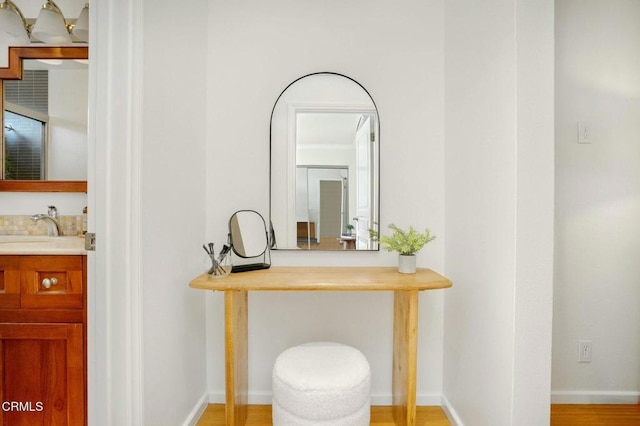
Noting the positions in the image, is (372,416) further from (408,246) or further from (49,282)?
(49,282)

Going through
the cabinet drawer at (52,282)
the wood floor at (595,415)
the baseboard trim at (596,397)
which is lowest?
the wood floor at (595,415)

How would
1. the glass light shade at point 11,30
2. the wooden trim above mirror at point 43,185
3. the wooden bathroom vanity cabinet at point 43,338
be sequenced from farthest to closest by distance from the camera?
the wooden trim above mirror at point 43,185, the glass light shade at point 11,30, the wooden bathroom vanity cabinet at point 43,338

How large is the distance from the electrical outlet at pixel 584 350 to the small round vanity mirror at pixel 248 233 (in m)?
1.84

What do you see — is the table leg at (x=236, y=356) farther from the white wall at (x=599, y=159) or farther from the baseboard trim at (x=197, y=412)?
the white wall at (x=599, y=159)

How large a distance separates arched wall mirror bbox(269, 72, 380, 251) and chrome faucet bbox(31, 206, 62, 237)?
1.30m

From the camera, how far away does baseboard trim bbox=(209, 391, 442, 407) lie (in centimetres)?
200

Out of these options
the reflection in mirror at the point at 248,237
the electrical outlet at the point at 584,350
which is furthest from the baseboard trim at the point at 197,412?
the electrical outlet at the point at 584,350

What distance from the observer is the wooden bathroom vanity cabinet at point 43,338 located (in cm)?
142

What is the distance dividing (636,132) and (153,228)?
8.27 feet

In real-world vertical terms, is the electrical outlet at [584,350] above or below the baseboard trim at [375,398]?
above

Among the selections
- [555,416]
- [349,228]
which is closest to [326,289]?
[349,228]

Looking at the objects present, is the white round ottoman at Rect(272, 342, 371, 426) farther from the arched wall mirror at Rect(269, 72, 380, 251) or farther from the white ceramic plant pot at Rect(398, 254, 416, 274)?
the arched wall mirror at Rect(269, 72, 380, 251)

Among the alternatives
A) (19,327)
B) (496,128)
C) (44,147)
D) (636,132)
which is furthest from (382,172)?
(44,147)

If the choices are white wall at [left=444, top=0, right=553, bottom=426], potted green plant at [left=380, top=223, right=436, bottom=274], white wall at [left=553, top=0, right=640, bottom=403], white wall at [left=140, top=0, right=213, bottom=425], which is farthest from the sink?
white wall at [left=553, top=0, right=640, bottom=403]
